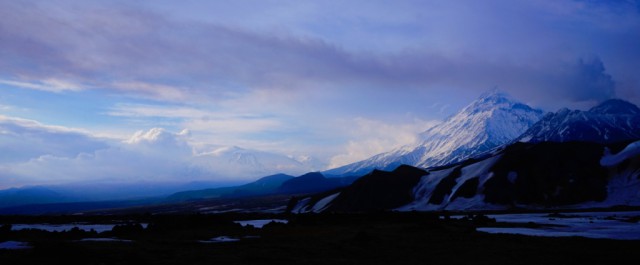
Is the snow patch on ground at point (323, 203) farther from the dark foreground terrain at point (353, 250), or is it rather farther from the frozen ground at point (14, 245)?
the frozen ground at point (14, 245)

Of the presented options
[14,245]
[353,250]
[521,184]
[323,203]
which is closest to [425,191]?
[521,184]

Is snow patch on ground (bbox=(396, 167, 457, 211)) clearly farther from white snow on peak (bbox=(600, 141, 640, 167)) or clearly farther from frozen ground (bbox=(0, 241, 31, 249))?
frozen ground (bbox=(0, 241, 31, 249))

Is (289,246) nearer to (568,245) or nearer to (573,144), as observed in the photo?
(568,245)

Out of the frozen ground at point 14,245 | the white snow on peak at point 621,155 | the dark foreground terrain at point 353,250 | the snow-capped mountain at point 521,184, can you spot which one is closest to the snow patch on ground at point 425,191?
the snow-capped mountain at point 521,184

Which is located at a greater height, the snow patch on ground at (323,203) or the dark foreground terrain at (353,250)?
the snow patch on ground at (323,203)

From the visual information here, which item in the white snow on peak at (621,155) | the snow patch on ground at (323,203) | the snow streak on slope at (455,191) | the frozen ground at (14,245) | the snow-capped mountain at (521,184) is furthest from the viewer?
the snow patch on ground at (323,203)

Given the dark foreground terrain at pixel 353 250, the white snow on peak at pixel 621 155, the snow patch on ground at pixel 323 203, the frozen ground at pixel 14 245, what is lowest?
the dark foreground terrain at pixel 353 250

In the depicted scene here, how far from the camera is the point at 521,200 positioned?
119500 mm

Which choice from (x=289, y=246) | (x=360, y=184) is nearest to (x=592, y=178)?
(x=360, y=184)

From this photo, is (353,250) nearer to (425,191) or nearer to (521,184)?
(521,184)

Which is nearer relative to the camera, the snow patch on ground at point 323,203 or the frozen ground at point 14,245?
the frozen ground at point 14,245

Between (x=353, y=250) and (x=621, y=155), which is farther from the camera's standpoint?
(x=621, y=155)

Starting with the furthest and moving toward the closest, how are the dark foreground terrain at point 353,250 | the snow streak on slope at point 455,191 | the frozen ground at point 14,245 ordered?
1. the snow streak on slope at point 455,191
2. the frozen ground at point 14,245
3. the dark foreground terrain at point 353,250

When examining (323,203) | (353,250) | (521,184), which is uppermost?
(521,184)
